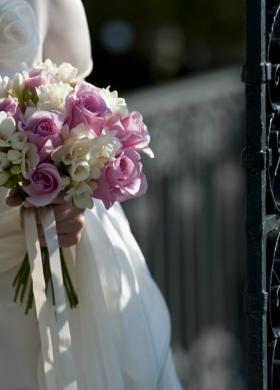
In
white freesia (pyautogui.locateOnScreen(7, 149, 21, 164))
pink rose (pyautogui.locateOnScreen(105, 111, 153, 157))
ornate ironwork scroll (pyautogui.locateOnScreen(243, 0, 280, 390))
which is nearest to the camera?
ornate ironwork scroll (pyautogui.locateOnScreen(243, 0, 280, 390))

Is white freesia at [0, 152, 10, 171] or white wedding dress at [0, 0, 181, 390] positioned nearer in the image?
white freesia at [0, 152, 10, 171]

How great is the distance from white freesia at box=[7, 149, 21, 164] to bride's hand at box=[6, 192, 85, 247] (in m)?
0.12

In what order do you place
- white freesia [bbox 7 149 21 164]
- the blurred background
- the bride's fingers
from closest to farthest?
white freesia [bbox 7 149 21 164] → the bride's fingers → the blurred background

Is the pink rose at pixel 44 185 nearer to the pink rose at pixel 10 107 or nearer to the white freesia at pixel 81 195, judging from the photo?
the white freesia at pixel 81 195

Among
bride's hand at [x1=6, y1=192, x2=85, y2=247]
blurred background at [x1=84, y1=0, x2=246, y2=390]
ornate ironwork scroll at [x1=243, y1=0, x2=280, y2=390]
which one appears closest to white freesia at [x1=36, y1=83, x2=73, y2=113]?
bride's hand at [x1=6, y1=192, x2=85, y2=247]

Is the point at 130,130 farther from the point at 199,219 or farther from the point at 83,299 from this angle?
the point at 199,219

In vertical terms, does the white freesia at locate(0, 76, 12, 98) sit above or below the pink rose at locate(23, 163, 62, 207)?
above

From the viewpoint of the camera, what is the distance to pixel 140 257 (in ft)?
12.5

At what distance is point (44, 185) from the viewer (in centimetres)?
331

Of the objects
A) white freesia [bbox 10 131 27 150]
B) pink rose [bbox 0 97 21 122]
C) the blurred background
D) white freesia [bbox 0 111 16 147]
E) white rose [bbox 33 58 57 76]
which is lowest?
the blurred background

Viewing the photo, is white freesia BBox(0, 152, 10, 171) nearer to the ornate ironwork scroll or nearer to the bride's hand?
the bride's hand

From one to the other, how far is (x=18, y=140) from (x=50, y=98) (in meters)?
0.14

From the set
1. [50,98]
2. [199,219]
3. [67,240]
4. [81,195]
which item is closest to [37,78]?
[50,98]

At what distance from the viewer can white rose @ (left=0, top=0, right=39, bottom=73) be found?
3.60m
